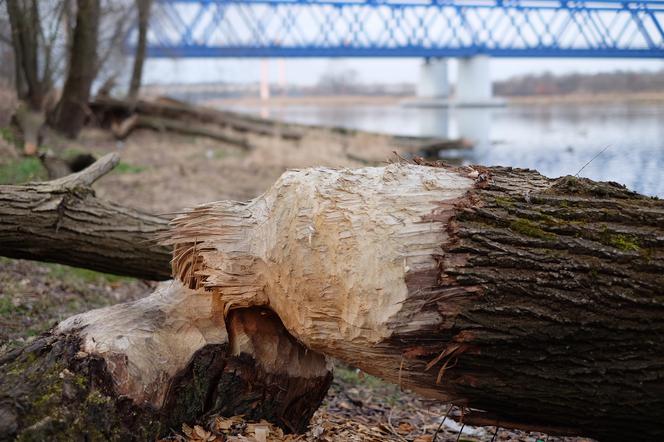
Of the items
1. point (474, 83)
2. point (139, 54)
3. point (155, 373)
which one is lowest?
point (155, 373)

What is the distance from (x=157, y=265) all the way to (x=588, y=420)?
2.96 meters

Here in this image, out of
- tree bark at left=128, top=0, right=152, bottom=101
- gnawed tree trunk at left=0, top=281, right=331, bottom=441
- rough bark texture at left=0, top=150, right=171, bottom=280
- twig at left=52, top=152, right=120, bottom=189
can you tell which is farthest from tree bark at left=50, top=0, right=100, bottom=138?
gnawed tree trunk at left=0, top=281, right=331, bottom=441

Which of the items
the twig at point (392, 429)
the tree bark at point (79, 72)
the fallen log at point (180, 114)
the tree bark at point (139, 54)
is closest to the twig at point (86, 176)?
the twig at point (392, 429)

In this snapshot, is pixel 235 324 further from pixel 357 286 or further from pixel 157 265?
pixel 157 265

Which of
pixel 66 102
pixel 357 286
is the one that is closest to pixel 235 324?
pixel 357 286

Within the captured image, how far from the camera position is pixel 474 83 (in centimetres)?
3809

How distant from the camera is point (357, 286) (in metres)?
3.03

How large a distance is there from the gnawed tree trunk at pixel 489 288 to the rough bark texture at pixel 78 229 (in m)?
1.42

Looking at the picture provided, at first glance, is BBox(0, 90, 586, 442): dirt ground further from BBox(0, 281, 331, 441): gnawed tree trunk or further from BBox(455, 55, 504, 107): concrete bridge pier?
BBox(455, 55, 504, 107): concrete bridge pier

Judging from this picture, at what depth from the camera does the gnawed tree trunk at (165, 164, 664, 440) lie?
2.76 m

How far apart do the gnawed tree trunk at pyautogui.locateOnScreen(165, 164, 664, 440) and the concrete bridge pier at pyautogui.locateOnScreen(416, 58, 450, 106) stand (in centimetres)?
3964

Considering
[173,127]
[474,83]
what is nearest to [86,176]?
[173,127]

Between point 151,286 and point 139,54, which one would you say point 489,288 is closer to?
point 151,286

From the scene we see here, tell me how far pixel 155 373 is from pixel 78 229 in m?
1.66
